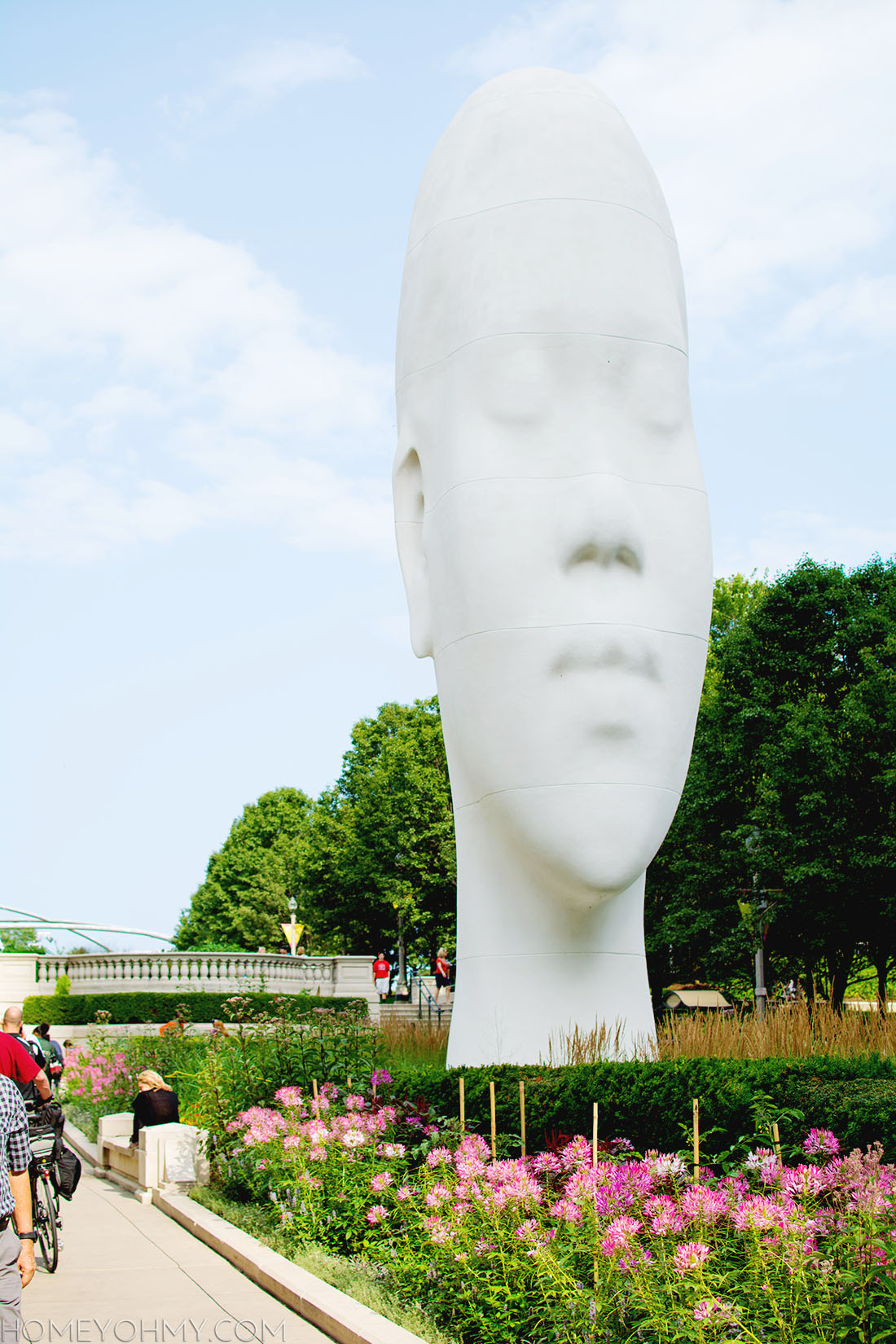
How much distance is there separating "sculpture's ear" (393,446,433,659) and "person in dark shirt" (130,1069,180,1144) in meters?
5.24

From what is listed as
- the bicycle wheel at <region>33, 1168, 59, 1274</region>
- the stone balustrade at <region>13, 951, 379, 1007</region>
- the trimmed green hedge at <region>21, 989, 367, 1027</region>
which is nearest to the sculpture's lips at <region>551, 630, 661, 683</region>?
the bicycle wheel at <region>33, 1168, 59, 1274</region>

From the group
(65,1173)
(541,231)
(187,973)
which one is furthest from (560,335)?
(187,973)

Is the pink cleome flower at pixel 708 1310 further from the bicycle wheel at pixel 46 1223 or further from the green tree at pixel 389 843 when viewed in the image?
the green tree at pixel 389 843

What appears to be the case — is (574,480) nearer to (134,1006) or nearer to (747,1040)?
(747,1040)

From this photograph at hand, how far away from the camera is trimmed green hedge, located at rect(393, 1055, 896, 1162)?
266 inches

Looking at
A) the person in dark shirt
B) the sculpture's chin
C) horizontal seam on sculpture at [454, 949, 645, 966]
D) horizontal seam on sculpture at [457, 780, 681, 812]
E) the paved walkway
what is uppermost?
horizontal seam on sculpture at [457, 780, 681, 812]

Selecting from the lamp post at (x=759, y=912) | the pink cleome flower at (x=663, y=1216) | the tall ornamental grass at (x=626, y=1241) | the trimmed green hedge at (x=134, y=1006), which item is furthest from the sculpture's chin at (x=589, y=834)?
the trimmed green hedge at (x=134, y=1006)

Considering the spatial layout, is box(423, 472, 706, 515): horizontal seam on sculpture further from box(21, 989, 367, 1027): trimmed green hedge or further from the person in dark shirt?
box(21, 989, 367, 1027): trimmed green hedge

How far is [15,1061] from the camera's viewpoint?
7711 millimetres

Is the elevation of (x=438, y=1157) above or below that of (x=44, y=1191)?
above

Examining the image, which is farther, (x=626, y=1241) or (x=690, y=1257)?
(x=626, y=1241)

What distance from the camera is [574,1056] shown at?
975cm

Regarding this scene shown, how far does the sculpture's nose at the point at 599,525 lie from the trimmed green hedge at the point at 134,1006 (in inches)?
752

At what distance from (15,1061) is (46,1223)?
1.55m
